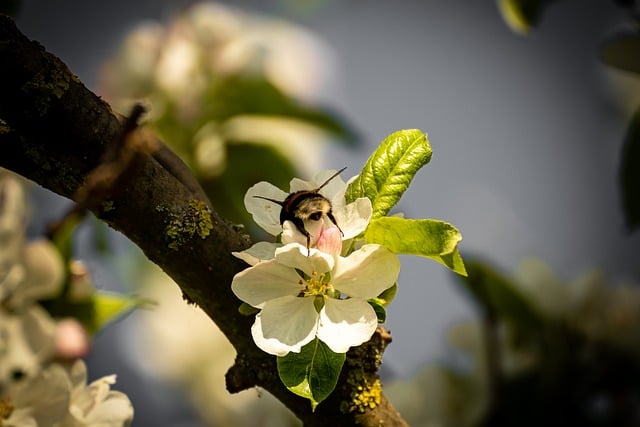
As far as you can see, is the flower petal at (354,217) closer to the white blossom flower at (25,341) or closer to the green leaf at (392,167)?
the green leaf at (392,167)

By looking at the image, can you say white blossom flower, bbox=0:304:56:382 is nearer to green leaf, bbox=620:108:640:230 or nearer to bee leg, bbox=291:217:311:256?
bee leg, bbox=291:217:311:256

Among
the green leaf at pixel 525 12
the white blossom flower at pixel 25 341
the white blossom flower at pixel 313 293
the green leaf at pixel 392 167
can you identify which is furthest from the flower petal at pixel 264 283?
the green leaf at pixel 525 12

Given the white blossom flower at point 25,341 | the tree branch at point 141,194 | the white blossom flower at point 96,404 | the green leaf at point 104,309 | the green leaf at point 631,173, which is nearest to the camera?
the tree branch at point 141,194

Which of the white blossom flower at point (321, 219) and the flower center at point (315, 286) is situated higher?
the white blossom flower at point (321, 219)

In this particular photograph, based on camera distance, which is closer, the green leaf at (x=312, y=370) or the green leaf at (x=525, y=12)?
the green leaf at (x=312, y=370)

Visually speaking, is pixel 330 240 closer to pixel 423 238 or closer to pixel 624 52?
pixel 423 238

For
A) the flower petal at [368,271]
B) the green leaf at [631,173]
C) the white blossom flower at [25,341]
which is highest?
the green leaf at [631,173]

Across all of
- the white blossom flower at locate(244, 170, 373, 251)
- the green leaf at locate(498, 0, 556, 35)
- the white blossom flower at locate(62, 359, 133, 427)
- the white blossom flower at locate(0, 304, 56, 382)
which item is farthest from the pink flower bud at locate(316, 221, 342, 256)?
the green leaf at locate(498, 0, 556, 35)

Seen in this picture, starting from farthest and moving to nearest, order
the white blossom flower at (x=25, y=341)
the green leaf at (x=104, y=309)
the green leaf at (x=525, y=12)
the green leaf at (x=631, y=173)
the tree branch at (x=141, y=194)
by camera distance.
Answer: the green leaf at (x=525, y=12) → the green leaf at (x=631, y=173) → the green leaf at (x=104, y=309) → the white blossom flower at (x=25, y=341) → the tree branch at (x=141, y=194)
